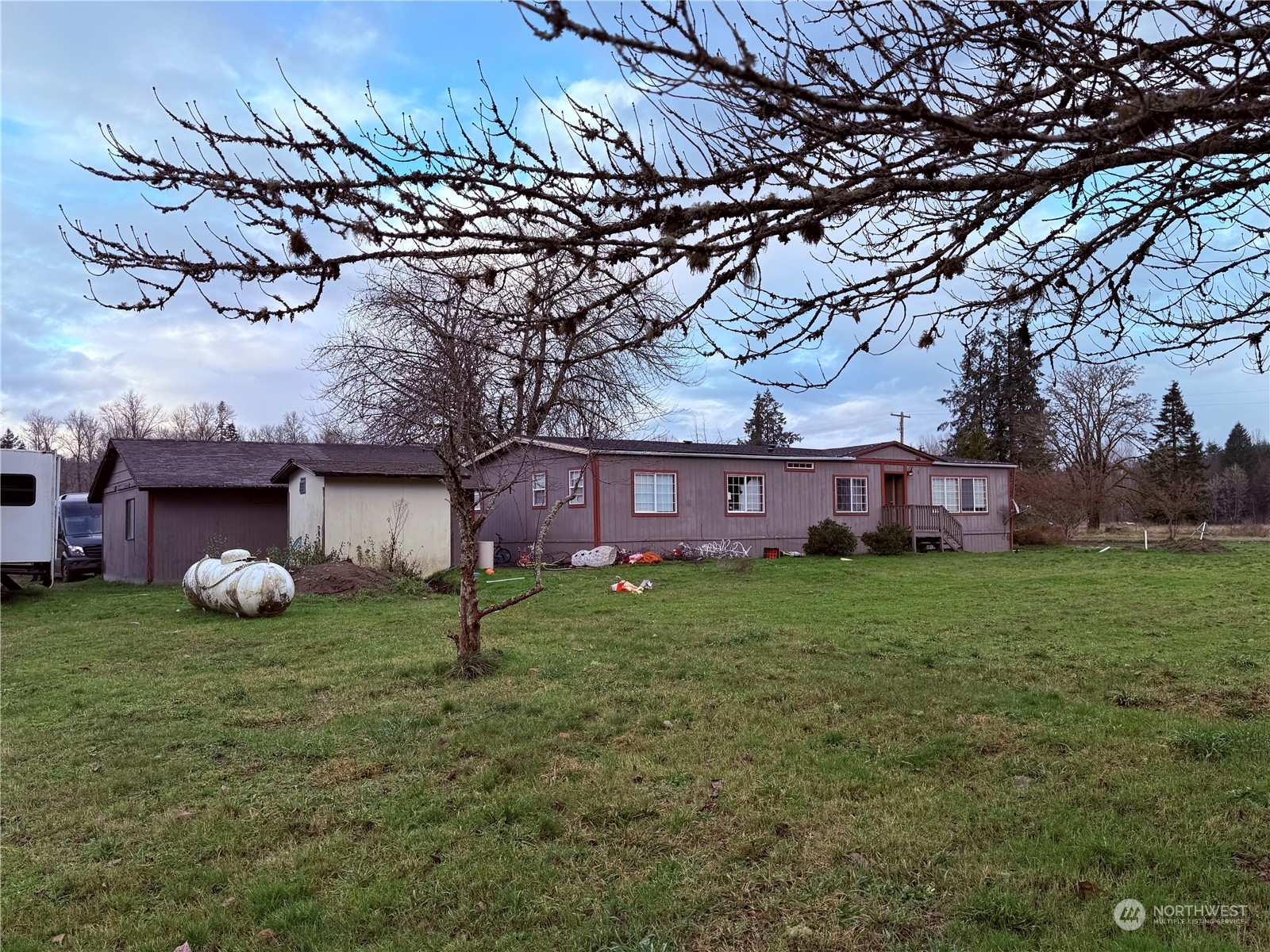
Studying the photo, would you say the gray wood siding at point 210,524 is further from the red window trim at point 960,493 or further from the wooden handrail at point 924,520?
the red window trim at point 960,493

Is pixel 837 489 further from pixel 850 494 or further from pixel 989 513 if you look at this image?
pixel 989 513

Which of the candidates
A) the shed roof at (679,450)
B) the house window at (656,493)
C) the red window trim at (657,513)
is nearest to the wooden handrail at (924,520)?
the shed roof at (679,450)

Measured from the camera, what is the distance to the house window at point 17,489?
14.0 meters

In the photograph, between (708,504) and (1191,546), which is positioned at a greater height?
(708,504)

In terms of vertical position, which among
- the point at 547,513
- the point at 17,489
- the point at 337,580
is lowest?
the point at 337,580

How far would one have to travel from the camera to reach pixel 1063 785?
13.9 ft

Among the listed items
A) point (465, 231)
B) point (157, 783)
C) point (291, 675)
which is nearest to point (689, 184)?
point (465, 231)

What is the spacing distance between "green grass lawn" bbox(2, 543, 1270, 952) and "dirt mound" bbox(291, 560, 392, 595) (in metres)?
5.76

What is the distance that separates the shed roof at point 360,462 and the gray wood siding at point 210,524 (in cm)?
105

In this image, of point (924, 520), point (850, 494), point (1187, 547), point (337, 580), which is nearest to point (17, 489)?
point (337, 580)

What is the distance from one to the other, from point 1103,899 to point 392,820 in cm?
320

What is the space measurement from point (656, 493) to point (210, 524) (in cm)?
1156

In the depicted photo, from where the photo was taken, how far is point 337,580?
598 inches

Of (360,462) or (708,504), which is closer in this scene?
(360,462)
